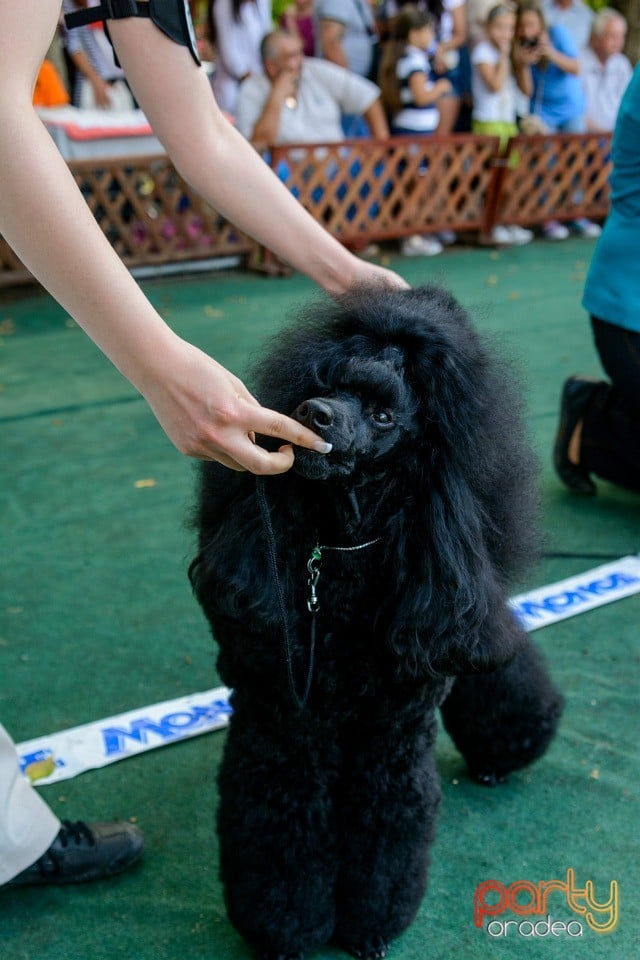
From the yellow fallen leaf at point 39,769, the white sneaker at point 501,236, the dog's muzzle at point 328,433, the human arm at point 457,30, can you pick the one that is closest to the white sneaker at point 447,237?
the white sneaker at point 501,236

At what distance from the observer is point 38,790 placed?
2.08 m

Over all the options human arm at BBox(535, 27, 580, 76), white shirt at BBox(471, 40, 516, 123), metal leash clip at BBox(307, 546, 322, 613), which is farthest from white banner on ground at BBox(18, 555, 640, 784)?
human arm at BBox(535, 27, 580, 76)

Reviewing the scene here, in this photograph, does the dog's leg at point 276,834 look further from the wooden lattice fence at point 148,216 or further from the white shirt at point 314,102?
the white shirt at point 314,102

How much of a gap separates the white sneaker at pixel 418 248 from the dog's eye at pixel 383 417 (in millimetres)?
6650

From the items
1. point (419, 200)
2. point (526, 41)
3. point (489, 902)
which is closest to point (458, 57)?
point (526, 41)

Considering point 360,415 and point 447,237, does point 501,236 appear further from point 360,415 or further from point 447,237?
point 360,415

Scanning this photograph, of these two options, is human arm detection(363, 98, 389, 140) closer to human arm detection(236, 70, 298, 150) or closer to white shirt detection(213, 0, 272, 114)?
human arm detection(236, 70, 298, 150)

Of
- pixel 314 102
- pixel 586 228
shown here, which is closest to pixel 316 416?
pixel 314 102

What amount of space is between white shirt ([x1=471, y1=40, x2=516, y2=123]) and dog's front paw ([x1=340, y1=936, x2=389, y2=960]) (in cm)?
751

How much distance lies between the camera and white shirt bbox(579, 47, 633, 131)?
354 inches

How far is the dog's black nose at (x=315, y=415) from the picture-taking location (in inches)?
47.9

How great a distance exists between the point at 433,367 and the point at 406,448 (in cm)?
12

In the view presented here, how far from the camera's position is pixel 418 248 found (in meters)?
7.76

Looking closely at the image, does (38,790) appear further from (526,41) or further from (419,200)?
(526,41)
